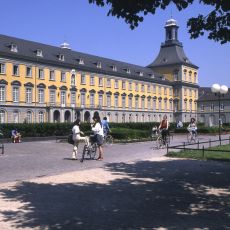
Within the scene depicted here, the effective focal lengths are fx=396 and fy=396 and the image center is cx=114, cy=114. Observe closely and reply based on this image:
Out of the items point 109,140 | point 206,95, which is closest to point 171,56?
point 206,95

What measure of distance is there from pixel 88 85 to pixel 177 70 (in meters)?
32.3

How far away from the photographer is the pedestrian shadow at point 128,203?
6.39m

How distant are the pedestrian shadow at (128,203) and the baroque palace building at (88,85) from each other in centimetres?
4644

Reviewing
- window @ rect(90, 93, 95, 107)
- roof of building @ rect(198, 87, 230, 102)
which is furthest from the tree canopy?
roof of building @ rect(198, 87, 230, 102)

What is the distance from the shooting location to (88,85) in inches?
2785

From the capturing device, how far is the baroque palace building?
56612 mm

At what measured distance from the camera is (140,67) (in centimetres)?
9525

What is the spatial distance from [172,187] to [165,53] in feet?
305

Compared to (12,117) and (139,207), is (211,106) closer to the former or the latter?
(12,117)

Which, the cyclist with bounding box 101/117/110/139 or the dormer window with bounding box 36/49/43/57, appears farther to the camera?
the dormer window with bounding box 36/49/43/57

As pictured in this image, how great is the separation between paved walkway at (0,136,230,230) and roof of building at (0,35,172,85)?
4571cm

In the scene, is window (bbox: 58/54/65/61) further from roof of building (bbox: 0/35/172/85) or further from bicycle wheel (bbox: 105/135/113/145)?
bicycle wheel (bbox: 105/135/113/145)

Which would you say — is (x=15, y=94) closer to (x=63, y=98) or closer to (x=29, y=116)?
(x=29, y=116)

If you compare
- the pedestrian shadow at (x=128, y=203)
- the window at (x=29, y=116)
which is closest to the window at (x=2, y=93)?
the window at (x=29, y=116)
